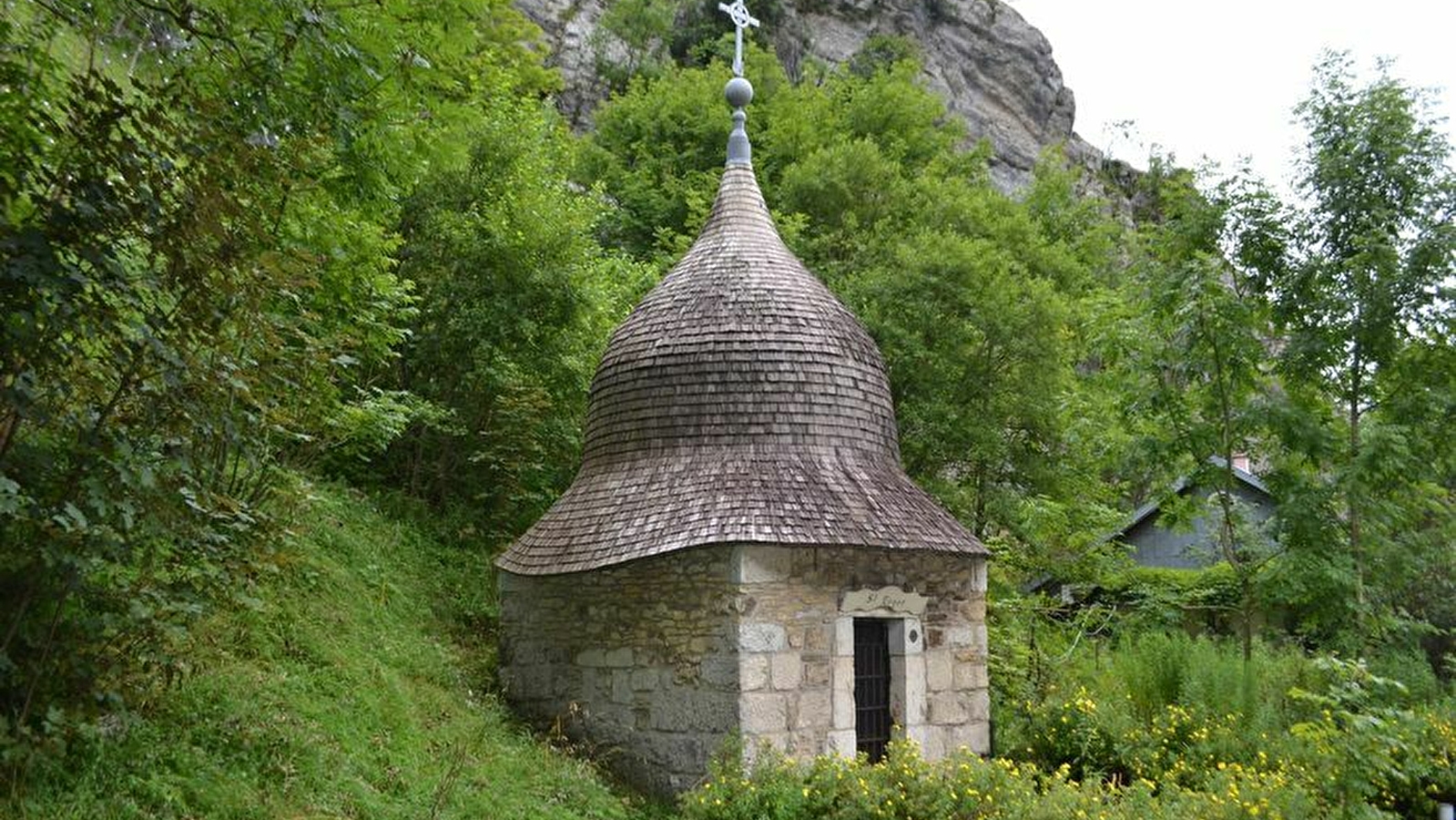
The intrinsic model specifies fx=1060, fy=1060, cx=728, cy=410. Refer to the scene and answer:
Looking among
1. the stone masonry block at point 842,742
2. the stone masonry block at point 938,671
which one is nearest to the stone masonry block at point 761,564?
the stone masonry block at point 842,742

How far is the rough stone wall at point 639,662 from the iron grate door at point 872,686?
1.47m

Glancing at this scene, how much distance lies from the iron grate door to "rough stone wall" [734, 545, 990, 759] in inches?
4.2

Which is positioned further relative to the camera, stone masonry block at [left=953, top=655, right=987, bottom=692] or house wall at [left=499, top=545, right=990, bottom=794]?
stone masonry block at [left=953, top=655, right=987, bottom=692]

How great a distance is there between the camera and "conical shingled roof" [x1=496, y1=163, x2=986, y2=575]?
9.11m

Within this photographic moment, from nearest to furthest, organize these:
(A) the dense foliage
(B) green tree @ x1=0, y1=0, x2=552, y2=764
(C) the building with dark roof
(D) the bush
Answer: (B) green tree @ x1=0, y1=0, x2=552, y2=764, (A) the dense foliage, (D) the bush, (C) the building with dark roof

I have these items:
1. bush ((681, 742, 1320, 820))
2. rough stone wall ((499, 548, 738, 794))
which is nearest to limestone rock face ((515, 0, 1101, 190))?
rough stone wall ((499, 548, 738, 794))

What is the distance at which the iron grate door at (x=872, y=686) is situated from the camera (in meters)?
9.48

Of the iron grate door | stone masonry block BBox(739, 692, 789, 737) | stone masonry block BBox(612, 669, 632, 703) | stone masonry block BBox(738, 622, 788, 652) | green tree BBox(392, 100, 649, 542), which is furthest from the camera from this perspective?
green tree BBox(392, 100, 649, 542)

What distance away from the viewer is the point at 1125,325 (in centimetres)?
1204

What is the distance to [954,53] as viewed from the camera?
3678 centimetres

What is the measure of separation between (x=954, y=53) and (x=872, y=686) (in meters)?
31.7

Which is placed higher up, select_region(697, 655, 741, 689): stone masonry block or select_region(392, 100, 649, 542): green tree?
select_region(392, 100, 649, 542): green tree

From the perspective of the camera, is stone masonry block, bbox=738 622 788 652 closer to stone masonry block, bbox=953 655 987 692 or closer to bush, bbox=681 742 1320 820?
bush, bbox=681 742 1320 820

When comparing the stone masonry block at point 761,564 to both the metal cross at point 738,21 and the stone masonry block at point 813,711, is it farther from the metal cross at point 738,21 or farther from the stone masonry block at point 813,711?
the metal cross at point 738,21
